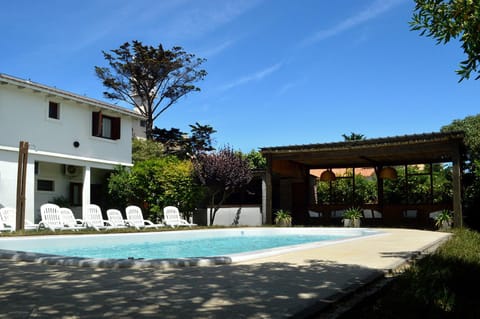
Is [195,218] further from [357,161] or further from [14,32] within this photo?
[14,32]

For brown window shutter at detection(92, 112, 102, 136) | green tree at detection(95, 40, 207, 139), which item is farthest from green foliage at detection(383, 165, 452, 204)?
green tree at detection(95, 40, 207, 139)

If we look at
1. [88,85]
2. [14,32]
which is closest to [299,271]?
[14,32]

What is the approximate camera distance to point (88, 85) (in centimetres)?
3203

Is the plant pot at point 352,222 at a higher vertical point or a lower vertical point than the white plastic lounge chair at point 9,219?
lower

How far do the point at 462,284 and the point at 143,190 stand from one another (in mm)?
15756

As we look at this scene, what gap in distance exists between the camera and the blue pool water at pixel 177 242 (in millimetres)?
10672

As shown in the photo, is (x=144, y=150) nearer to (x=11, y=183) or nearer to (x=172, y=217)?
(x=172, y=217)

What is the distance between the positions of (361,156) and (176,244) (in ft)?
24.9

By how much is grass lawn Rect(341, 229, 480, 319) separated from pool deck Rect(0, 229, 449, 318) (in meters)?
0.31

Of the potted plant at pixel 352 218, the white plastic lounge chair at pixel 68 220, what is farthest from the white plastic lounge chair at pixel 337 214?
the white plastic lounge chair at pixel 68 220

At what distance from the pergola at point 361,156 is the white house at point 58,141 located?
24.1 feet

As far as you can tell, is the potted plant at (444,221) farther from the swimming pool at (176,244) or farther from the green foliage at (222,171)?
the green foliage at (222,171)

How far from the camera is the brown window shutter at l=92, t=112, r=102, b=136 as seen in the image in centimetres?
Answer: 1958

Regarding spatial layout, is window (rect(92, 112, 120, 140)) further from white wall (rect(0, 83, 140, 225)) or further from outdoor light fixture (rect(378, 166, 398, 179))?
outdoor light fixture (rect(378, 166, 398, 179))
